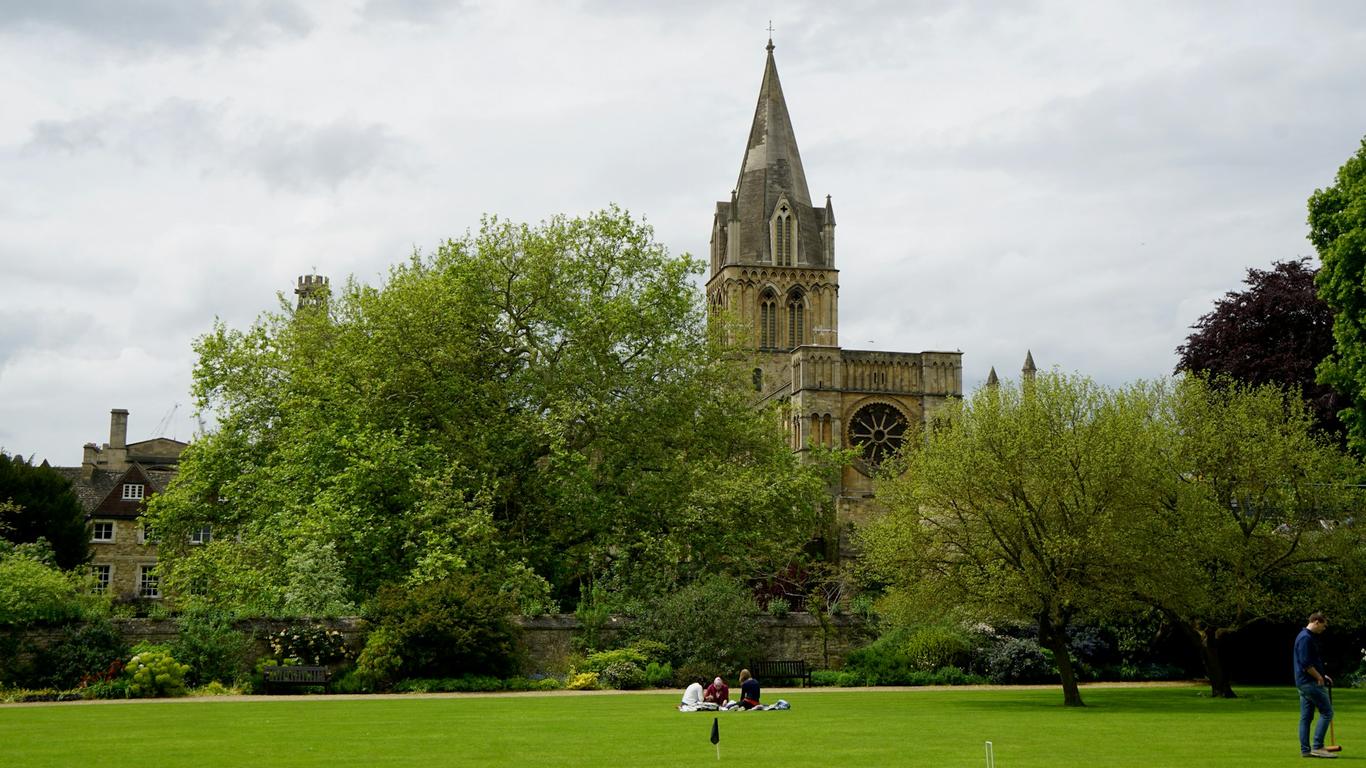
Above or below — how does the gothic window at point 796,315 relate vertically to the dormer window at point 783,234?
below

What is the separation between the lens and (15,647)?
3006 centimetres

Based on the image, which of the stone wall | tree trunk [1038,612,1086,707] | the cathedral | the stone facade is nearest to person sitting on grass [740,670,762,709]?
tree trunk [1038,612,1086,707]

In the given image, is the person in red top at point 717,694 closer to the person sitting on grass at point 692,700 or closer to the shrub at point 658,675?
the person sitting on grass at point 692,700

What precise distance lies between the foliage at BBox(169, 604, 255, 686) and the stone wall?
38cm

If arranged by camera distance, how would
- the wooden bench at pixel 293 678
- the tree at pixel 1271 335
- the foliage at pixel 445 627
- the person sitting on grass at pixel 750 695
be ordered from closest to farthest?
1. the person sitting on grass at pixel 750 695
2. the wooden bench at pixel 293 678
3. the foliage at pixel 445 627
4. the tree at pixel 1271 335

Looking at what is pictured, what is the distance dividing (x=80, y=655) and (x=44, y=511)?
27.3 metres

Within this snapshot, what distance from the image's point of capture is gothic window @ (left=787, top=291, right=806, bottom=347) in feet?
316

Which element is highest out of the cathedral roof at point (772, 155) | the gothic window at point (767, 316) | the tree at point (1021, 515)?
the cathedral roof at point (772, 155)

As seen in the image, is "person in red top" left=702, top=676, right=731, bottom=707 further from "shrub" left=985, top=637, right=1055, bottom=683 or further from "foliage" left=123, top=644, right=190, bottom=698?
"shrub" left=985, top=637, right=1055, bottom=683

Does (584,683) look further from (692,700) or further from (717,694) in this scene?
(692,700)

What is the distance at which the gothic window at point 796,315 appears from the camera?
9631cm

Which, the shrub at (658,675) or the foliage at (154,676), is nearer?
the foliage at (154,676)

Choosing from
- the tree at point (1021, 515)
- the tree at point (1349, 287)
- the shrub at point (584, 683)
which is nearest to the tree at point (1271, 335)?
the tree at point (1349, 287)

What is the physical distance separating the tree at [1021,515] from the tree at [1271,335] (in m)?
14.7
